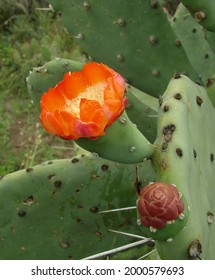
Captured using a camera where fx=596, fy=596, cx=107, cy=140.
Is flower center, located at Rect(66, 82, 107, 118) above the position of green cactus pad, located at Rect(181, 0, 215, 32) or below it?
below

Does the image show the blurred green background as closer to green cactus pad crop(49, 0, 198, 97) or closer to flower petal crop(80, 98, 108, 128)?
green cactus pad crop(49, 0, 198, 97)

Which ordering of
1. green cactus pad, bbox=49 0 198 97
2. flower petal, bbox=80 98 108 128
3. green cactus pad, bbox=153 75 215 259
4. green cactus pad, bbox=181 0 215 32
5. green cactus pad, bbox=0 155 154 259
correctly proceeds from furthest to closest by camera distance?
green cactus pad, bbox=49 0 198 97 < green cactus pad, bbox=0 155 154 259 < green cactus pad, bbox=181 0 215 32 < green cactus pad, bbox=153 75 215 259 < flower petal, bbox=80 98 108 128

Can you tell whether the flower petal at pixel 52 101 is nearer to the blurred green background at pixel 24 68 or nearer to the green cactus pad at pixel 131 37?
the green cactus pad at pixel 131 37

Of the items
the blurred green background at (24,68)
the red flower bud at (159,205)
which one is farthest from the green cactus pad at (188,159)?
the blurred green background at (24,68)

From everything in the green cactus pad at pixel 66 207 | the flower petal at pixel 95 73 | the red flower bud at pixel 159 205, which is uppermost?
the flower petal at pixel 95 73

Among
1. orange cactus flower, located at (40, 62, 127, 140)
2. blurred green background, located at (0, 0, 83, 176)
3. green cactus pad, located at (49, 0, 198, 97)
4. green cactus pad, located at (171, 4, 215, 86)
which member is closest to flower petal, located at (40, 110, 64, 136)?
orange cactus flower, located at (40, 62, 127, 140)

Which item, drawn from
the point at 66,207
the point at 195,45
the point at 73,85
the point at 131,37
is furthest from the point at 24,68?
the point at 73,85
